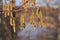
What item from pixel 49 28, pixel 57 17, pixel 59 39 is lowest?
pixel 59 39

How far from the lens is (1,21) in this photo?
217cm

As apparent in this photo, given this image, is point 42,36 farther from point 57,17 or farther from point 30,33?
point 57,17

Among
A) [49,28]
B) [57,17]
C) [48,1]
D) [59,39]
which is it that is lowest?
[59,39]

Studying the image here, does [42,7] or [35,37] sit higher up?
[42,7]

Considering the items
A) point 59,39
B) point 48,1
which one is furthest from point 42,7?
point 59,39

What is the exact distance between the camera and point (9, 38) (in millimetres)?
2182

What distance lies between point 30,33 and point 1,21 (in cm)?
38

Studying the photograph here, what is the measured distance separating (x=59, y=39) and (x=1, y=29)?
28.5 inches

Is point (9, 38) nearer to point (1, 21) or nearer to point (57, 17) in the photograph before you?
point (1, 21)

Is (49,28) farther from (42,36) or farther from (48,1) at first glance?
(48,1)

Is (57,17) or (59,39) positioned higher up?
(57,17)

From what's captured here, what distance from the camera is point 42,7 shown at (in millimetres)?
2113

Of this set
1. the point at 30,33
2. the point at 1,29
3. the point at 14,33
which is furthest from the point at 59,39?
the point at 1,29

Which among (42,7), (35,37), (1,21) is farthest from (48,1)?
(1,21)
